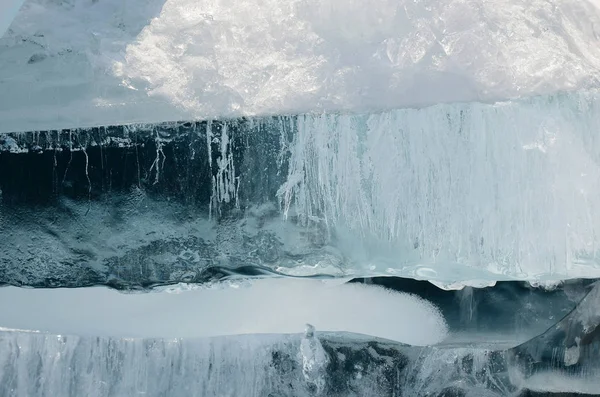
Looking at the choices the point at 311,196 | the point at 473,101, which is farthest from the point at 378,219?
the point at 473,101

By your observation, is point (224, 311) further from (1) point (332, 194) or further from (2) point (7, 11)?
(2) point (7, 11)

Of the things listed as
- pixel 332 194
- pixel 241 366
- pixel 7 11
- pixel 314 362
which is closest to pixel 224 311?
pixel 241 366

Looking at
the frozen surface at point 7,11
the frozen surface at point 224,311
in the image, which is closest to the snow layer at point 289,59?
the frozen surface at point 7,11

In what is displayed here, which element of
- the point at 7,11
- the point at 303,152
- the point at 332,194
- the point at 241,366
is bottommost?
the point at 241,366

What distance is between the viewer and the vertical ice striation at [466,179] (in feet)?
6.81

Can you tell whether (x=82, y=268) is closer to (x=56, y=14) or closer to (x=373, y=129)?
(x=56, y=14)

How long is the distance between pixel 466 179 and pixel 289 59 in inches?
28.3

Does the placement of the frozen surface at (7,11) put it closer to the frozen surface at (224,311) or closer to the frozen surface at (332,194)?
the frozen surface at (332,194)

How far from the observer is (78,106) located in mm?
2176

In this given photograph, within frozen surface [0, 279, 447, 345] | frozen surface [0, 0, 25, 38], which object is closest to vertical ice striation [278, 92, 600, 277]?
frozen surface [0, 279, 447, 345]

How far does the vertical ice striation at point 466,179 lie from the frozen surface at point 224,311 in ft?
1.46

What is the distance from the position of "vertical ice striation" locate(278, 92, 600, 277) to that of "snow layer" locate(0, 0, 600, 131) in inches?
2.7

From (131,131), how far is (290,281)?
2.82 feet

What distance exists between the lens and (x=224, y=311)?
2.53m
